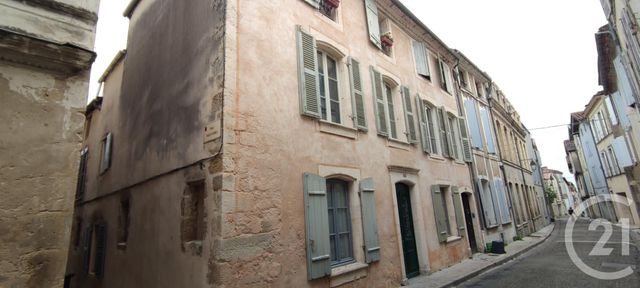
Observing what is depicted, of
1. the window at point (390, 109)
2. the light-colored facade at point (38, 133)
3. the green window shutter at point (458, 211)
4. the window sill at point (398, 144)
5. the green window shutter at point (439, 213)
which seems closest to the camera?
the light-colored facade at point (38, 133)

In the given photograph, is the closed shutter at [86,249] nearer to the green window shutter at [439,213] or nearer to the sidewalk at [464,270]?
the sidewalk at [464,270]

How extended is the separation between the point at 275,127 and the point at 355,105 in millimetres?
2268

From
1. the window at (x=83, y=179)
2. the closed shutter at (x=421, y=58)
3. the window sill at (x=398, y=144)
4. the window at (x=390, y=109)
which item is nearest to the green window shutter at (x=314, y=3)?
the window at (x=390, y=109)

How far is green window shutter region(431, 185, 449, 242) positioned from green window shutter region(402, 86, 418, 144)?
1503mm

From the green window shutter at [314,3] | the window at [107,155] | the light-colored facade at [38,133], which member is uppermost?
the green window shutter at [314,3]

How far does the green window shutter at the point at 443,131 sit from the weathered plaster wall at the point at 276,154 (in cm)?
330

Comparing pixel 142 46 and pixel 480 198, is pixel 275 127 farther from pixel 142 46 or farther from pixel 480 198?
pixel 480 198

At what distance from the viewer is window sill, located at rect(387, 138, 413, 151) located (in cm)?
753

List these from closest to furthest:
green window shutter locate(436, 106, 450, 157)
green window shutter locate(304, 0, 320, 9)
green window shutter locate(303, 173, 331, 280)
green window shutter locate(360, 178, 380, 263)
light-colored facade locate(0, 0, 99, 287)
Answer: light-colored facade locate(0, 0, 99, 287) → green window shutter locate(303, 173, 331, 280) → green window shutter locate(360, 178, 380, 263) → green window shutter locate(304, 0, 320, 9) → green window shutter locate(436, 106, 450, 157)

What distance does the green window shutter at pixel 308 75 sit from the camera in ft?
18.4

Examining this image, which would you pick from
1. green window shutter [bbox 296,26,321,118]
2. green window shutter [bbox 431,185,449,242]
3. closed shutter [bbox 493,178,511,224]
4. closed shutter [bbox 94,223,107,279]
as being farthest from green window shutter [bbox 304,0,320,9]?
closed shutter [bbox 493,178,511,224]

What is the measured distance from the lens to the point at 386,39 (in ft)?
28.6

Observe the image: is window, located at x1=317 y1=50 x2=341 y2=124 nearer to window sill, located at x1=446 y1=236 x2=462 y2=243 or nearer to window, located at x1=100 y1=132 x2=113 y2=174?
window sill, located at x1=446 y1=236 x2=462 y2=243

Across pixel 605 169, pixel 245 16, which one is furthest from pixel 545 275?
pixel 605 169
